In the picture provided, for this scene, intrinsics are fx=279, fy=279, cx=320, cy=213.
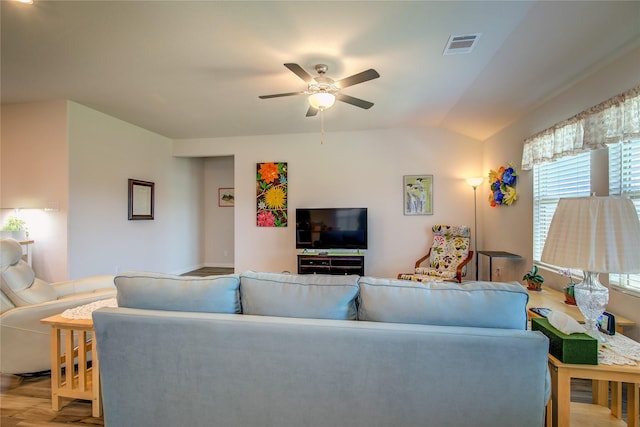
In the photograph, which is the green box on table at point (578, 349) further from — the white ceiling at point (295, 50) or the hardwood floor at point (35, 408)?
the hardwood floor at point (35, 408)

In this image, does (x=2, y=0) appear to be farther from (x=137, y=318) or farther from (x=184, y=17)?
(x=137, y=318)

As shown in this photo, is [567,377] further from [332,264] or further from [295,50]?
[332,264]

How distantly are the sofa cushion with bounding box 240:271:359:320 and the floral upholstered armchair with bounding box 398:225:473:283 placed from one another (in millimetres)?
2898

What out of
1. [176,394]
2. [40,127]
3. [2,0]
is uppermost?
[2,0]

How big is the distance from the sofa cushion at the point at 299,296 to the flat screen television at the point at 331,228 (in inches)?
127

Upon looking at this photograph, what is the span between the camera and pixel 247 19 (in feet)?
6.79

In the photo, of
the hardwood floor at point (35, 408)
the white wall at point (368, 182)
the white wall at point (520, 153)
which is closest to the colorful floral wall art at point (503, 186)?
the white wall at point (520, 153)

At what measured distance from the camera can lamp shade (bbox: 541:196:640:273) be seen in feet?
3.98

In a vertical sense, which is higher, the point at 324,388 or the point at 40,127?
the point at 40,127

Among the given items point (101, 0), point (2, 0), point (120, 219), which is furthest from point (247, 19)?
point (120, 219)

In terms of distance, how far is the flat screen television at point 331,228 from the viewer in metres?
4.61

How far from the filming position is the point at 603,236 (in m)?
1.23

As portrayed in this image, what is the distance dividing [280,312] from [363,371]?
17.8 inches

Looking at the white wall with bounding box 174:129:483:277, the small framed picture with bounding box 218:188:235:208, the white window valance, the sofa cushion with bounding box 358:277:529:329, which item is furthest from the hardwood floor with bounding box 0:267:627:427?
the small framed picture with bounding box 218:188:235:208
